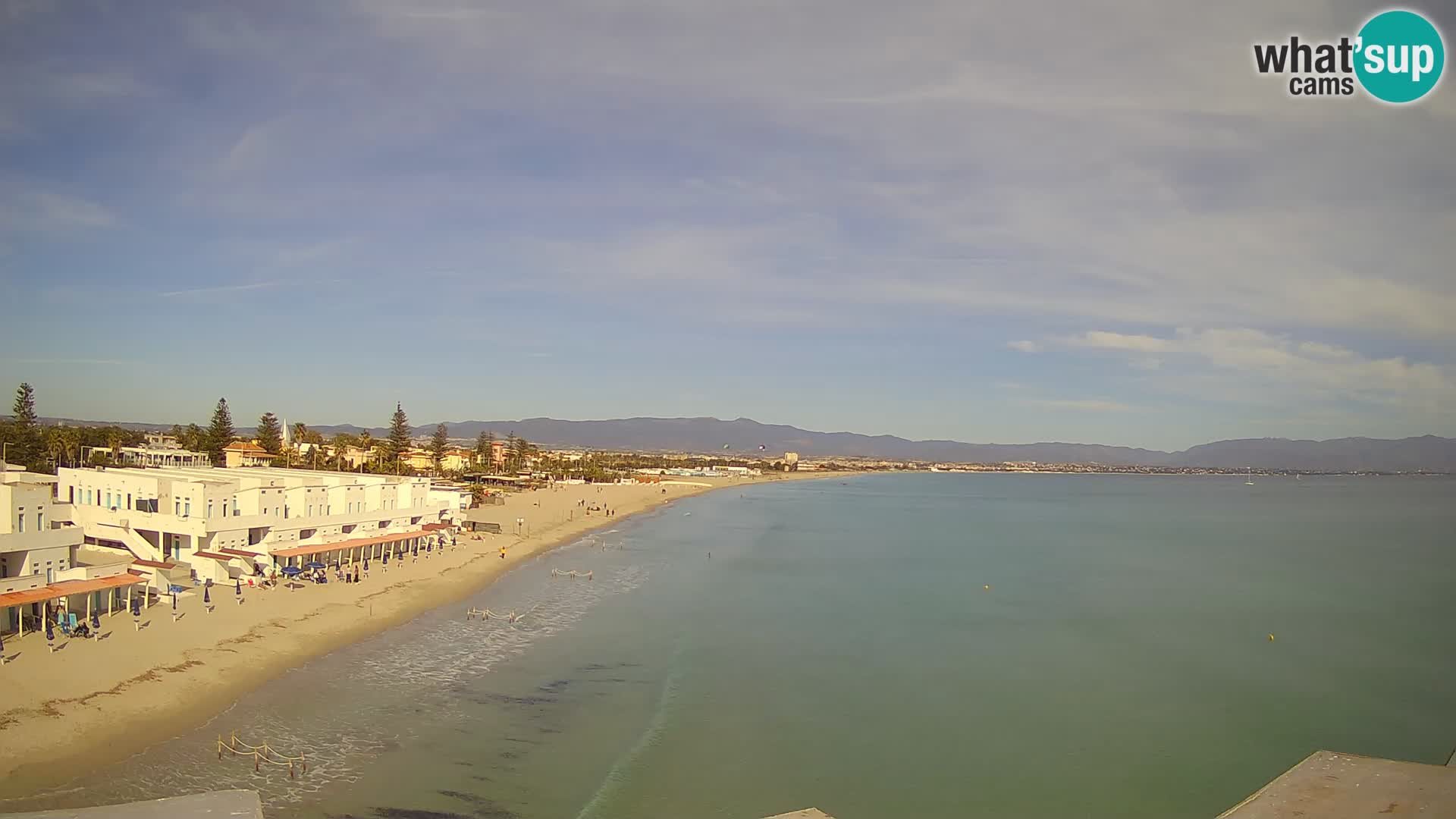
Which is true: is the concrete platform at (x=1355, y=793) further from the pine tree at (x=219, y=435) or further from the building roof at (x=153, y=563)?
the pine tree at (x=219, y=435)

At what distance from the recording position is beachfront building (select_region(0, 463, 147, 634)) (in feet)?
65.5

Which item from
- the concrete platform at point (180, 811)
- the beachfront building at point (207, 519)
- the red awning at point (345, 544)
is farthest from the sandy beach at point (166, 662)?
the concrete platform at point (180, 811)

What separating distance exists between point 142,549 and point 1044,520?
71.0 meters

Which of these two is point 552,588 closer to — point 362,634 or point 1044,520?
point 362,634

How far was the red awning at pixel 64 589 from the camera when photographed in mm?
19330

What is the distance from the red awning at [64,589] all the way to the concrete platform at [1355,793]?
24.1 meters

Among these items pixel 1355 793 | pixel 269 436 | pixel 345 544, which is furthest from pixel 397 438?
pixel 1355 793

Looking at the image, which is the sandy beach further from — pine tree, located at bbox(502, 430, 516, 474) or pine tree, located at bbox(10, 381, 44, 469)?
pine tree, located at bbox(502, 430, 516, 474)

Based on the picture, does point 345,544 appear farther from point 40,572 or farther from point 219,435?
point 219,435

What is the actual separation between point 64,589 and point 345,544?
1215cm

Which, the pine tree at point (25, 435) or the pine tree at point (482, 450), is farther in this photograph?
the pine tree at point (482, 450)

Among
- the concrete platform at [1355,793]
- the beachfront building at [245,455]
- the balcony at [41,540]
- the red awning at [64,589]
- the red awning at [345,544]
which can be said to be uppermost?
the beachfront building at [245,455]

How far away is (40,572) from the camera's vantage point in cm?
2120

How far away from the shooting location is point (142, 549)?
89.7ft
